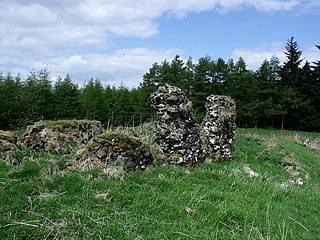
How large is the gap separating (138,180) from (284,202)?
269cm

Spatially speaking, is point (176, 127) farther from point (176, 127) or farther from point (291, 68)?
point (291, 68)

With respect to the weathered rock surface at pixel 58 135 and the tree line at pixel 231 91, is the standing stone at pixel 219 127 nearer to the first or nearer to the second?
the weathered rock surface at pixel 58 135

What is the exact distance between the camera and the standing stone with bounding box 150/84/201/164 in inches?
375

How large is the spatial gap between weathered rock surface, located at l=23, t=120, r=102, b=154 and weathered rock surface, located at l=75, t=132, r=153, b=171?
81.1 inches

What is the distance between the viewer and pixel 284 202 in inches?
279

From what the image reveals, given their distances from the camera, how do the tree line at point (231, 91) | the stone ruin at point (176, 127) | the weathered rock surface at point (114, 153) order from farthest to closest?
the tree line at point (231, 91), the stone ruin at point (176, 127), the weathered rock surface at point (114, 153)

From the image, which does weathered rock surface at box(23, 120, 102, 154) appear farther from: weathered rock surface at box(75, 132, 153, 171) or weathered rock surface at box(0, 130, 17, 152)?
weathered rock surface at box(75, 132, 153, 171)

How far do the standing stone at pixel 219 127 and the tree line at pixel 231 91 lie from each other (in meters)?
29.3

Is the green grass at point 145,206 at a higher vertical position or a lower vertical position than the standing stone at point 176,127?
lower

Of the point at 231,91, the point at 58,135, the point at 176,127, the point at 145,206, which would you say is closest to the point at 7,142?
the point at 58,135

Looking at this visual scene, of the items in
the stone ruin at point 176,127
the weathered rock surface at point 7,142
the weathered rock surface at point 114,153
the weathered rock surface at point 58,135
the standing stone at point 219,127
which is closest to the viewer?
the weathered rock surface at point 114,153

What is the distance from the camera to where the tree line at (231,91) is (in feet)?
139

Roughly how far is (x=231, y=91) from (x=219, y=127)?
3814 centimetres

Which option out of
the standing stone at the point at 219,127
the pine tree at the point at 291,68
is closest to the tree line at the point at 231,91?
the pine tree at the point at 291,68
